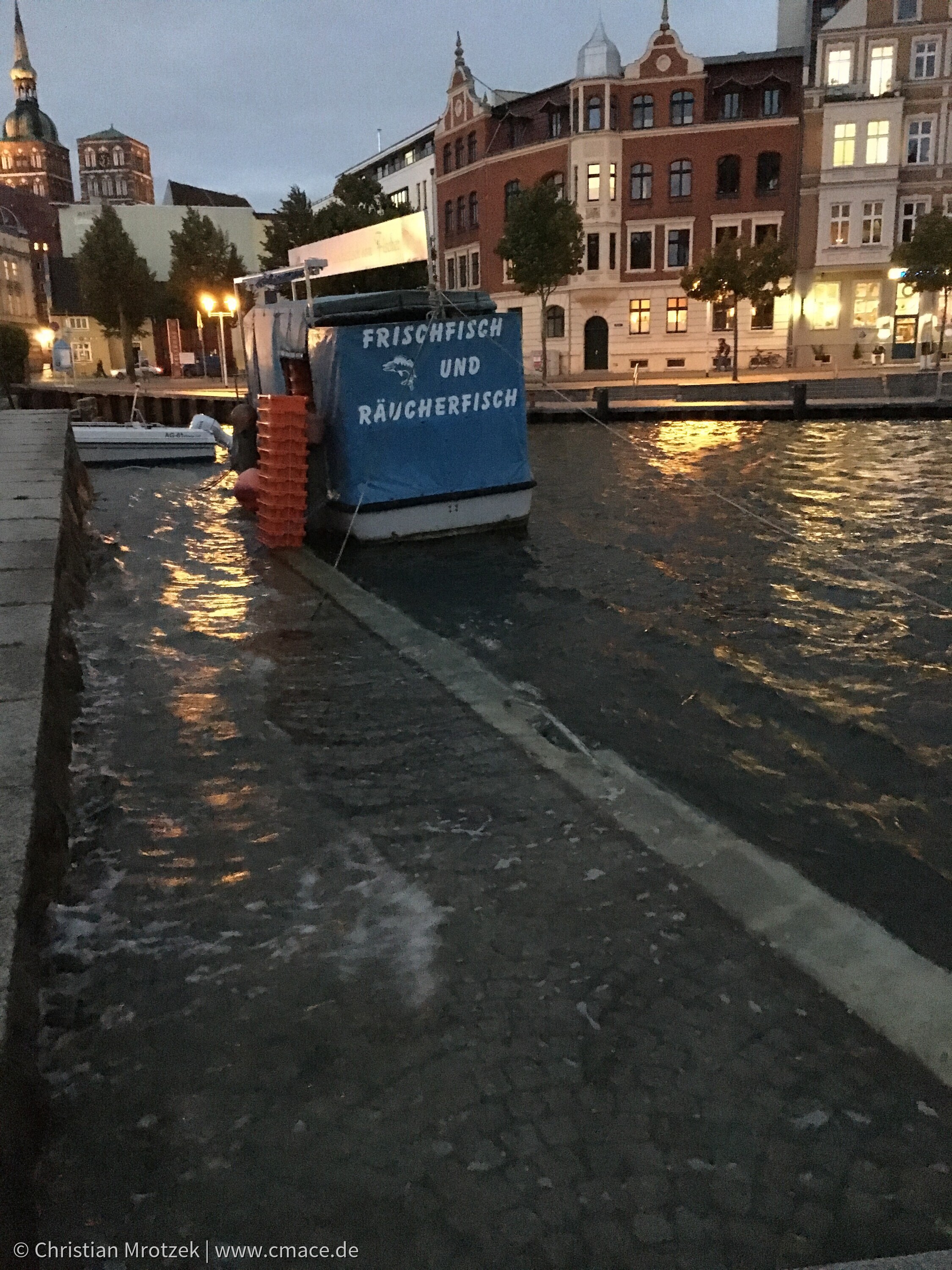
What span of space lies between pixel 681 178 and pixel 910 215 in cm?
982

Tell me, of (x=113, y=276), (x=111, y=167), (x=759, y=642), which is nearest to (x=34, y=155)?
(x=111, y=167)

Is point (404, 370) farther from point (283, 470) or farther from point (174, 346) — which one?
point (174, 346)

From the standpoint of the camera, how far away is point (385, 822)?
468cm

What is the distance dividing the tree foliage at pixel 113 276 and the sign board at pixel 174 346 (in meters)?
8.95

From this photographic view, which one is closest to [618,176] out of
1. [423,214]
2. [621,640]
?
[423,214]

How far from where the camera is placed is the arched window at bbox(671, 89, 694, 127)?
44.2 m

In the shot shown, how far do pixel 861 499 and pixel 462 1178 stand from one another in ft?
44.4

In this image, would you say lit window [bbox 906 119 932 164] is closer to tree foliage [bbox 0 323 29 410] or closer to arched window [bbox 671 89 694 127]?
arched window [bbox 671 89 694 127]

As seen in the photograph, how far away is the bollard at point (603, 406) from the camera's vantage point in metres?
28.5

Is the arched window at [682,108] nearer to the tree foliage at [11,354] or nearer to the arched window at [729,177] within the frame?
the arched window at [729,177]

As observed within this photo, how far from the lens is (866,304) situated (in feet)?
142

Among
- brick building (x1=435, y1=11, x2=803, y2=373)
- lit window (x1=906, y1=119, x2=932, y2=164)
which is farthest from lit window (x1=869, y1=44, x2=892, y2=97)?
brick building (x1=435, y1=11, x2=803, y2=373)

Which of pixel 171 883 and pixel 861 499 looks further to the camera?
pixel 861 499

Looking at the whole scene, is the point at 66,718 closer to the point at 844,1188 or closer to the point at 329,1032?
the point at 329,1032
